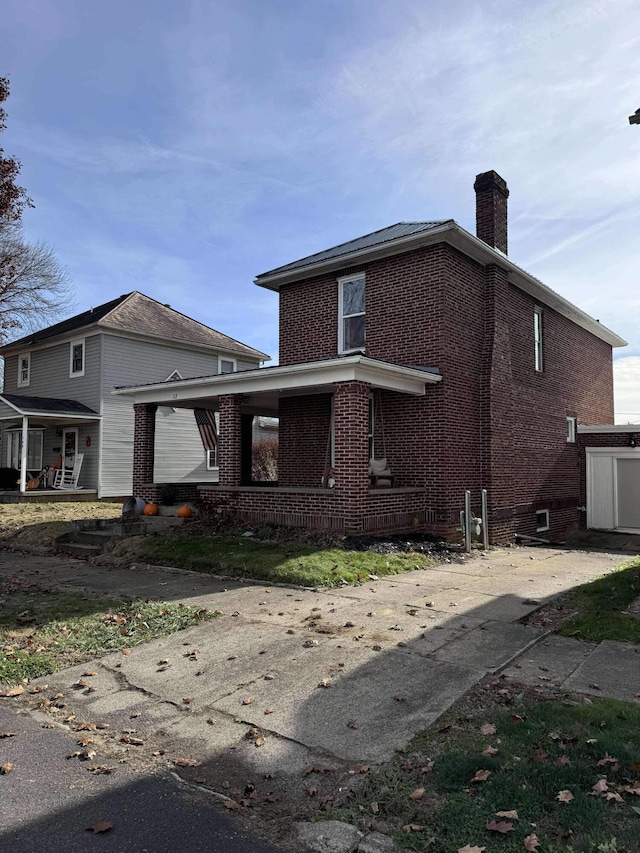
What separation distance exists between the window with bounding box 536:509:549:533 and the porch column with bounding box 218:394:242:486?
8.49 meters

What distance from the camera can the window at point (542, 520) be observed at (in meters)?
16.7

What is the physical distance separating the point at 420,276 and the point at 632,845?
11.6 meters

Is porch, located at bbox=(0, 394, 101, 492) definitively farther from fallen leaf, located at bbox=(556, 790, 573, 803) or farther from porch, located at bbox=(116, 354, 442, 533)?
fallen leaf, located at bbox=(556, 790, 573, 803)

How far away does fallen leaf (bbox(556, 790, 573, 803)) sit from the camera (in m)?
3.09

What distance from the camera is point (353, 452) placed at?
10.9m

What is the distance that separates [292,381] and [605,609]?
6850 mm

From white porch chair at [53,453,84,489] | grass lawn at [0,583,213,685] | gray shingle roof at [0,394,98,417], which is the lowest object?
grass lawn at [0,583,213,685]

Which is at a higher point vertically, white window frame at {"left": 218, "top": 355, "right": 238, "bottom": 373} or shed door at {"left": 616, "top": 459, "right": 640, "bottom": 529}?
white window frame at {"left": 218, "top": 355, "right": 238, "bottom": 373}

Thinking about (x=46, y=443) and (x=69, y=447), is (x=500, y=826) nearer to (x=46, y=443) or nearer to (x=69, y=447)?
(x=69, y=447)

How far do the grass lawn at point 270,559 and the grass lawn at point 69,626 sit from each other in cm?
187

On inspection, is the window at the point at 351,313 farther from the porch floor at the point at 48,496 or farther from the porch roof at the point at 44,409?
the porch floor at the point at 48,496

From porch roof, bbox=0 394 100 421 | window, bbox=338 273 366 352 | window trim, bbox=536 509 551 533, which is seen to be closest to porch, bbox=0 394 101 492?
porch roof, bbox=0 394 100 421

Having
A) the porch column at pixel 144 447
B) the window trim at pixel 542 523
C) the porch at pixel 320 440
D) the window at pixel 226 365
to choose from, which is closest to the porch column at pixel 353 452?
the porch at pixel 320 440

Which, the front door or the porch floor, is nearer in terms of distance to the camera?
the porch floor
